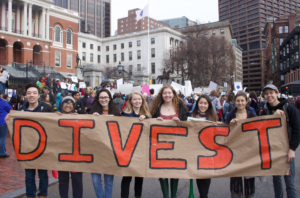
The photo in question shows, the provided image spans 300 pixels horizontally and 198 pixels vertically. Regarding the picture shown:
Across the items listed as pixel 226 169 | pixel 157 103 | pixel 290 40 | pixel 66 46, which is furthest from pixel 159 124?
pixel 290 40

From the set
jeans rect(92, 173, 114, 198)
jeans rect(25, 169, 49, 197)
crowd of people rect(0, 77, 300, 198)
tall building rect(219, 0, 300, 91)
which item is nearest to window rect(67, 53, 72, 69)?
crowd of people rect(0, 77, 300, 198)

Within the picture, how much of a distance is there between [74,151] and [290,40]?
197ft

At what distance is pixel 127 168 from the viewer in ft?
12.8

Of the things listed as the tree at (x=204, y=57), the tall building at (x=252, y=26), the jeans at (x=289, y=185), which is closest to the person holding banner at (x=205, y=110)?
the jeans at (x=289, y=185)

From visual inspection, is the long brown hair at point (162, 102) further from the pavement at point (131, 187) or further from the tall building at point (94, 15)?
the tall building at point (94, 15)

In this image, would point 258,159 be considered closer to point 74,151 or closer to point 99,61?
point 74,151

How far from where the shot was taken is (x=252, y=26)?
134125 mm

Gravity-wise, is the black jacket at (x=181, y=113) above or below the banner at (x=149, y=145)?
above

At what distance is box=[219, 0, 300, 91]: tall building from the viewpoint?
131 meters

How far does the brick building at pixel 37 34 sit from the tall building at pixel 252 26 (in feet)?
353

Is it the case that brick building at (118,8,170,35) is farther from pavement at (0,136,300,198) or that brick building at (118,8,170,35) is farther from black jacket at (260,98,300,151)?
black jacket at (260,98,300,151)

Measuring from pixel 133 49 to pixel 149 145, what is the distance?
65.5 meters

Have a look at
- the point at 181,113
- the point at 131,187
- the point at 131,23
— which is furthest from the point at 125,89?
the point at 131,23

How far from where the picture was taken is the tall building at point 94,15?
127 m
